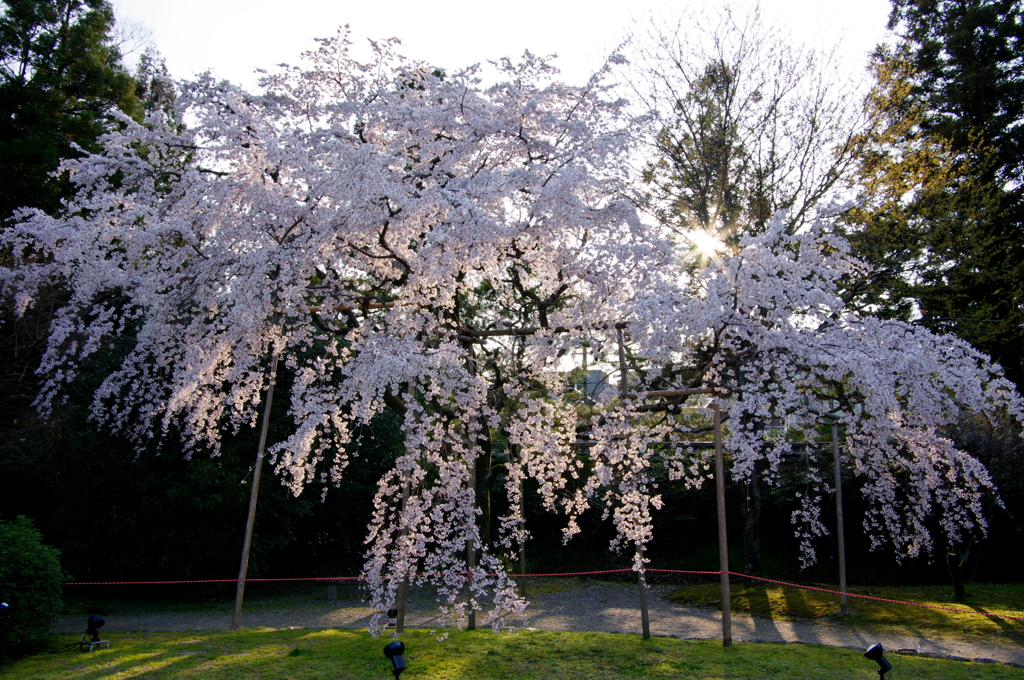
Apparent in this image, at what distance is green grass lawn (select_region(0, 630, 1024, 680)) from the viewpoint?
19.8 ft

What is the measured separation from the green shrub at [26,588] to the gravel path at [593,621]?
2301 millimetres

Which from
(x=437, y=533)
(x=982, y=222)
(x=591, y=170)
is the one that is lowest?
(x=437, y=533)

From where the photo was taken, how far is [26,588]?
282 inches

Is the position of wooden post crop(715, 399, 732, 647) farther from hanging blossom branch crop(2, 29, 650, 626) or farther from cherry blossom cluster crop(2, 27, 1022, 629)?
hanging blossom branch crop(2, 29, 650, 626)

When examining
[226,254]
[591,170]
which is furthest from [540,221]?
[226,254]

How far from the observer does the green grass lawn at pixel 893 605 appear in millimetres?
9062

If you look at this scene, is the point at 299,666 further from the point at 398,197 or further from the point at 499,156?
the point at 499,156

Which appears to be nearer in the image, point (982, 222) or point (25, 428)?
point (25, 428)

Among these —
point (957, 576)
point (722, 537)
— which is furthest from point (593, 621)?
point (957, 576)

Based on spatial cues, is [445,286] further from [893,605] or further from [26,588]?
[893,605]

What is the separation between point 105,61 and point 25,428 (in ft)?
34.6

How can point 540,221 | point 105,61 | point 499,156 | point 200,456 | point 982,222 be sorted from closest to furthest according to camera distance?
point 540,221 < point 499,156 < point 200,456 < point 982,222 < point 105,61

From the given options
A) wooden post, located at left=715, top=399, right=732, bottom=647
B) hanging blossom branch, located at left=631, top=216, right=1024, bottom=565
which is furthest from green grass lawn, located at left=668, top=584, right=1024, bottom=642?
hanging blossom branch, located at left=631, top=216, right=1024, bottom=565

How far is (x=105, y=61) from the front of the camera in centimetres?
1752
